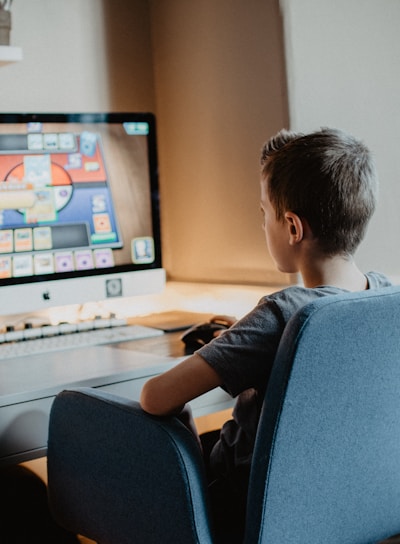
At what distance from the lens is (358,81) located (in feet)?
7.10

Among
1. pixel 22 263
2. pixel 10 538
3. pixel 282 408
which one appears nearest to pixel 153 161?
pixel 22 263

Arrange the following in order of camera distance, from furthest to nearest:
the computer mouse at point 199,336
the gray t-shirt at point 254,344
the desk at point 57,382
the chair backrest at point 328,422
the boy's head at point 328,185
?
1. the computer mouse at point 199,336
2. the desk at point 57,382
3. the boy's head at point 328,185
4. the gray t-shirt at point 254,344
5. the chair backrest at point 328,422

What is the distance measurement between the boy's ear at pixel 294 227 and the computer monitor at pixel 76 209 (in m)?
0.87

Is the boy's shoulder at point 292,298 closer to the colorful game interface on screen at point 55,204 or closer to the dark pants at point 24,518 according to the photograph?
the colorful game interface on screen at point 55,204

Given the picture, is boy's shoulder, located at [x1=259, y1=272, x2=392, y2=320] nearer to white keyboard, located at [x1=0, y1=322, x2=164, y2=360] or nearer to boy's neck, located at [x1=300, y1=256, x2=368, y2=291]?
boy's neck, located at [x1=300, y1=256, x2=368, y2=291]

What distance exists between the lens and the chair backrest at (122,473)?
1143 mm

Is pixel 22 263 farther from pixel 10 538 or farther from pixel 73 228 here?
pixel 10 538

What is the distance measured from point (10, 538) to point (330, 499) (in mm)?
1200

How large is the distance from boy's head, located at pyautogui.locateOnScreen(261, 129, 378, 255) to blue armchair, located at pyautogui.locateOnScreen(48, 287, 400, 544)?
8.1 inches

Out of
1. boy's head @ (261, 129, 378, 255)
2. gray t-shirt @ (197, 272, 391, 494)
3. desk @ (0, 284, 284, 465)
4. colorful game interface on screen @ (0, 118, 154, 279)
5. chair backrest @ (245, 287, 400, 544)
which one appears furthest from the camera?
colorful game interface on screen @ (0, 118, 154, 279)

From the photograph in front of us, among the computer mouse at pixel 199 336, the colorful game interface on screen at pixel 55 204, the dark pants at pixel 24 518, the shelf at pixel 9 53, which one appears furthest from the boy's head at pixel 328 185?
the dark pants at pixel 24 518

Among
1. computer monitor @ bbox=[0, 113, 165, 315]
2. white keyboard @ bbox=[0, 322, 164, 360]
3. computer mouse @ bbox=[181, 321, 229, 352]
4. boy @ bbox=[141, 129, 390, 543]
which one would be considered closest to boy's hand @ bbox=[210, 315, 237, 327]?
computer mouse @ bbox=[181, 321, 229, 352]

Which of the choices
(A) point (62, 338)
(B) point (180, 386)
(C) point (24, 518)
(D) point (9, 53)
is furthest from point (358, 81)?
(C) point (24, 518)

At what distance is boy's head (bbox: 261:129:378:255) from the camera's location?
1.26 metres
